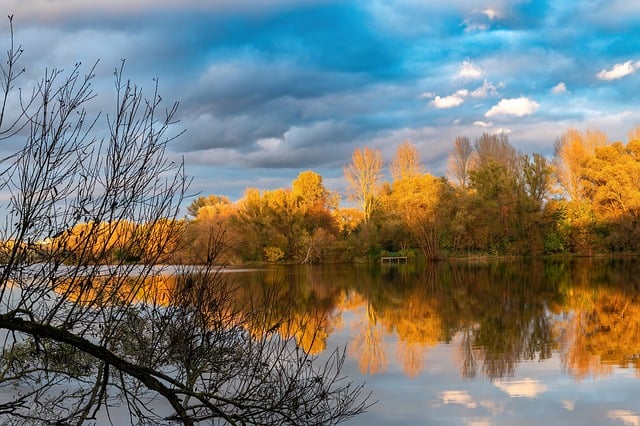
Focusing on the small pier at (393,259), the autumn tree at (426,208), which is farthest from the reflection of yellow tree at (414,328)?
the small pier at (393,259)

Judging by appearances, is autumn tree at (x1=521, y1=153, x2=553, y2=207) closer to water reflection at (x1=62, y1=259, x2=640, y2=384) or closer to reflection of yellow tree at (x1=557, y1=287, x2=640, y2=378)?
water reflection at (x1=62, y1=259, x2=640, y2=384)

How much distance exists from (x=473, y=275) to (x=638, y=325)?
18.0 meters

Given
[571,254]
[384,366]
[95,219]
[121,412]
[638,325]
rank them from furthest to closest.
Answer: [571,254]
[638,325]
[384,366]
[121,412]
[95,219]

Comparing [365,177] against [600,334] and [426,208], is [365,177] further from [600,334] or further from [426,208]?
[600,334]

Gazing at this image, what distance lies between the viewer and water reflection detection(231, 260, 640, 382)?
14.2 m

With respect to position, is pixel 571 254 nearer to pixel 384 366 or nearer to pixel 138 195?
pixel 384 366

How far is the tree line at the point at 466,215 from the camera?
4872cm

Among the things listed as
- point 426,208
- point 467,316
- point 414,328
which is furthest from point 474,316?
point 426,208

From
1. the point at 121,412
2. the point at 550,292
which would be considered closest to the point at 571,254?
the point at 550,292

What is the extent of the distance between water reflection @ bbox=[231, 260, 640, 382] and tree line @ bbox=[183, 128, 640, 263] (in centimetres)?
Answer: 1301

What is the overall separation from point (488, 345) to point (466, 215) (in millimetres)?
33574

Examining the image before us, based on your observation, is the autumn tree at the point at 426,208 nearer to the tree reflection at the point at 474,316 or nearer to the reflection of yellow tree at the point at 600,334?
the tree reflection at the point at 474,316

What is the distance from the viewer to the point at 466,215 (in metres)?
48.9

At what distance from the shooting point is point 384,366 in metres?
14.1
